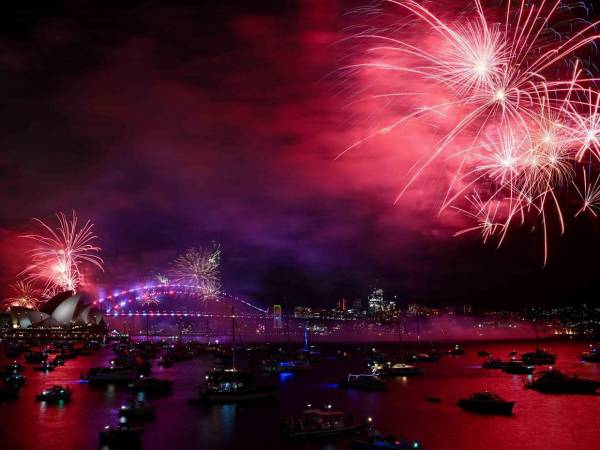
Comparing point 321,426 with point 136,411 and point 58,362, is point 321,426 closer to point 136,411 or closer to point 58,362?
point 136,411

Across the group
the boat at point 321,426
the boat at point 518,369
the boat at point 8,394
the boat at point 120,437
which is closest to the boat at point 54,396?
the boat at point 8,394

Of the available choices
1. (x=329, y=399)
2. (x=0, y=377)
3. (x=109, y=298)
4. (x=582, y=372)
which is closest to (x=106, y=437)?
(x=329, y=399)

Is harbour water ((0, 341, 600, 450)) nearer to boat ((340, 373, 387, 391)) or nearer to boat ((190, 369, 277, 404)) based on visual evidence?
boat ((190, 369, 277, 404))

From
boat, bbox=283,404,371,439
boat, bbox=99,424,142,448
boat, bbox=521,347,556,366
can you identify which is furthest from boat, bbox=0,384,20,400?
boat, bbox=521,347,556,366

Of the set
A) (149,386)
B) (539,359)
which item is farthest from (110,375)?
(539,359)

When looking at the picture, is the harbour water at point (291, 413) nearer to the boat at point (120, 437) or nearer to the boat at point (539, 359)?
the boat at point (120, 437)

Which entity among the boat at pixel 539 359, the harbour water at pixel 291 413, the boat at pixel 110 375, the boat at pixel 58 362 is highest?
the boat at pixel 58 362
